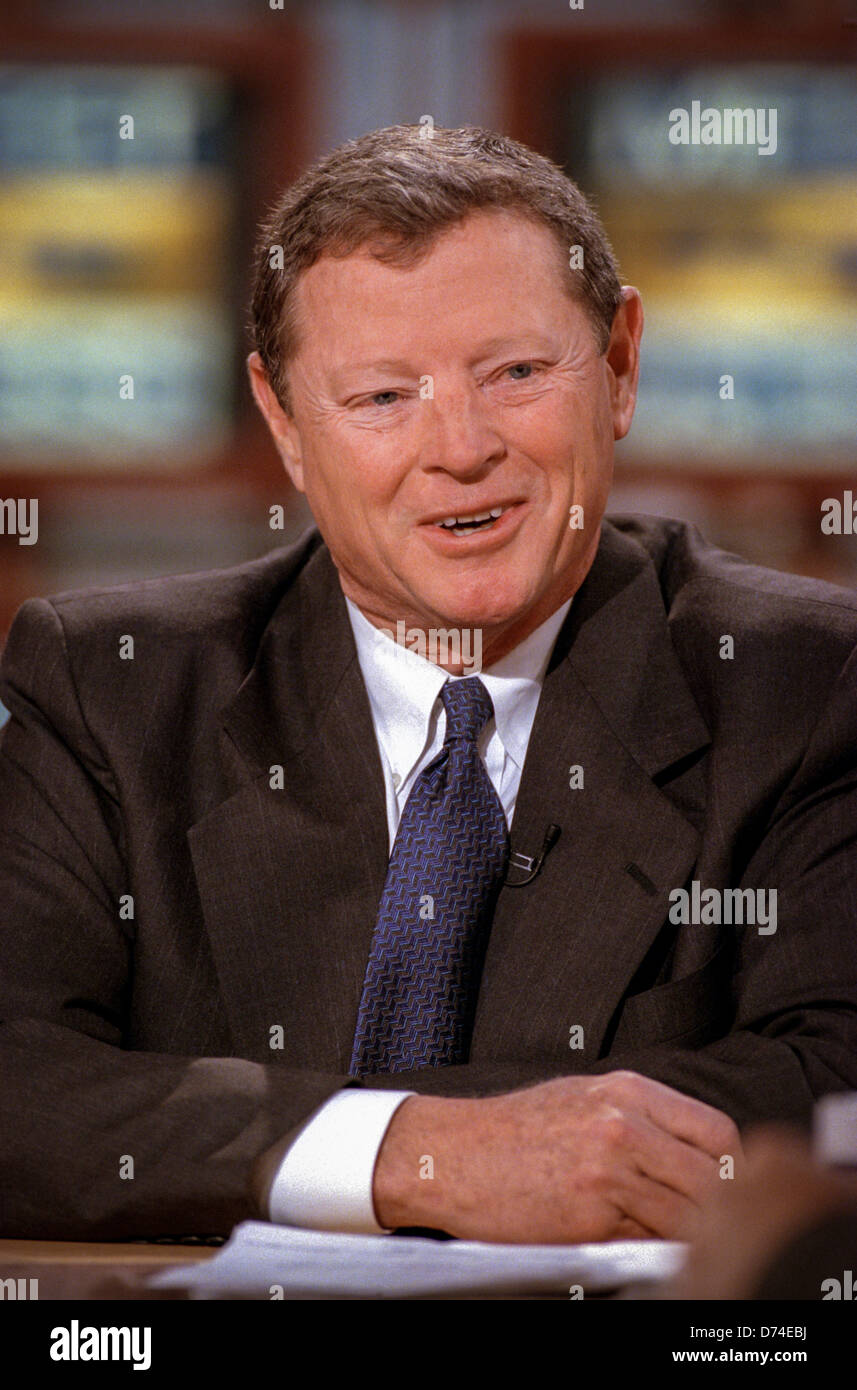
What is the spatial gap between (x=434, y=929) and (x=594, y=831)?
18 centimetres

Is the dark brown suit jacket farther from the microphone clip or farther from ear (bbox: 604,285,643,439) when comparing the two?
ear (bbox: 604,285,643,439)

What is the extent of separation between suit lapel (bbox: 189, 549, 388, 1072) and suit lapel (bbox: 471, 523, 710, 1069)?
14cm

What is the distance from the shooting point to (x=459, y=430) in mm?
1649

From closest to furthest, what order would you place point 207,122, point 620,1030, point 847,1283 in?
point 847,1283, point 620,1030, point 207,122

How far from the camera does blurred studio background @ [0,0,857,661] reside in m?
3.91

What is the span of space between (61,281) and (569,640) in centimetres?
255

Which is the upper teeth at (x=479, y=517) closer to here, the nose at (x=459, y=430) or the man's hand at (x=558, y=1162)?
the nose at (x=459, y=430)

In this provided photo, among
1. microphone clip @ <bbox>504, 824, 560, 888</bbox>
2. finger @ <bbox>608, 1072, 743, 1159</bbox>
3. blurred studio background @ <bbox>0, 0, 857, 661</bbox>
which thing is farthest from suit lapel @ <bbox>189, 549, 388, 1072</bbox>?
blurred studio background @ <bbox>0, 0, 857, 661</bbox>

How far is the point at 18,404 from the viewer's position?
159 inches

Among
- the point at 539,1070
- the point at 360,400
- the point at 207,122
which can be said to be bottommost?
the point at 539,1070

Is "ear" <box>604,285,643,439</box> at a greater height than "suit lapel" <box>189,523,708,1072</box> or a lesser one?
greater

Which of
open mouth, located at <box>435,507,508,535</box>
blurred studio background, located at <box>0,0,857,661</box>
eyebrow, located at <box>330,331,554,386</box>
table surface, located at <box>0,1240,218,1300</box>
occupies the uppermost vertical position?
blurred studio background, located at <box>0,0,857,661</box>
